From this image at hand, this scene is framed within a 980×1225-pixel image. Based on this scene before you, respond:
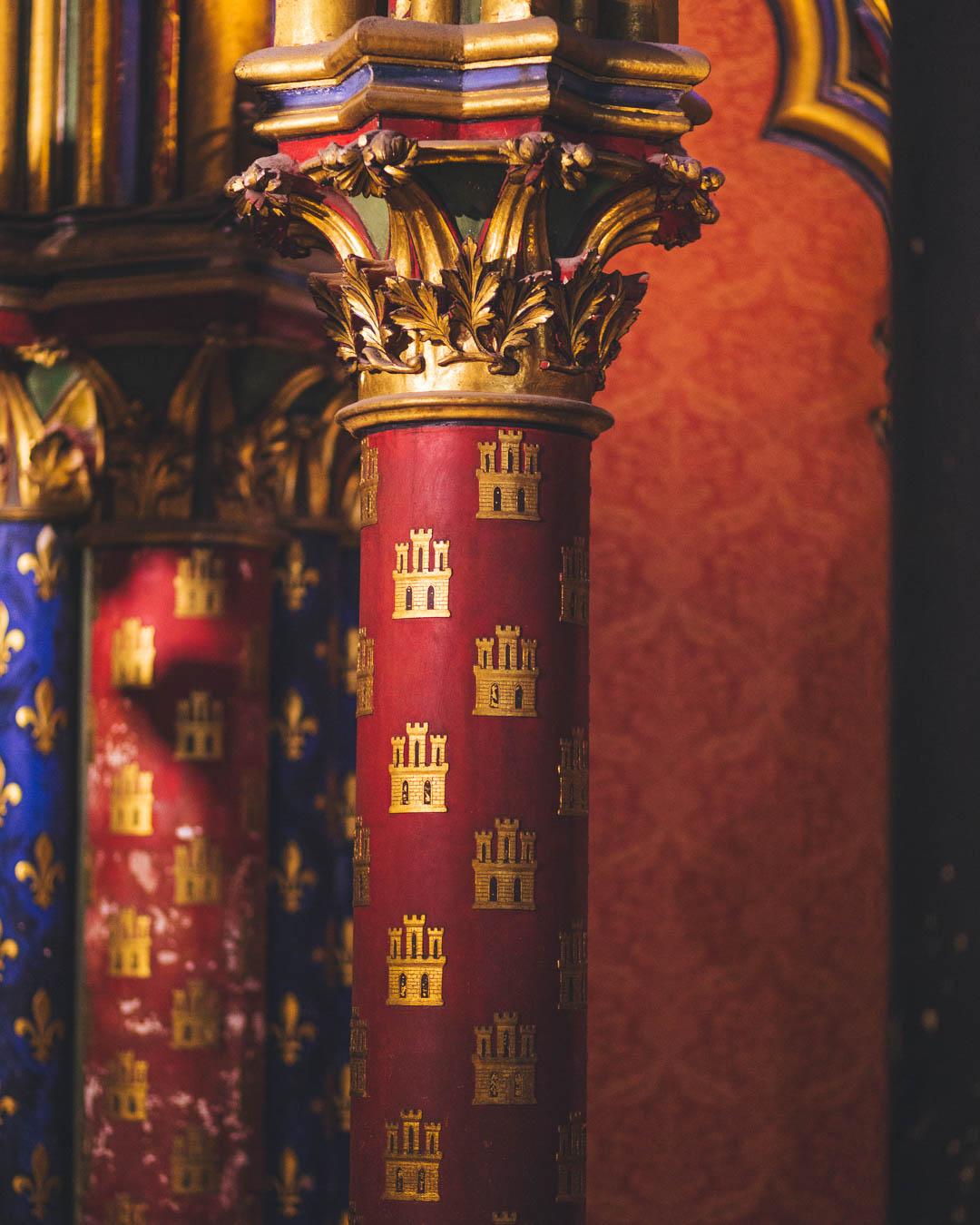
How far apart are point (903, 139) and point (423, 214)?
708 millimetres

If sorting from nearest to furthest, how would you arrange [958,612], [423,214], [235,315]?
[958,612], [423,214], [235,315]

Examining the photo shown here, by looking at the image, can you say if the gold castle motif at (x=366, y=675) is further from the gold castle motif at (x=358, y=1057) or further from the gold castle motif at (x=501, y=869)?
the gold castle motif at (x=358, y=1057)

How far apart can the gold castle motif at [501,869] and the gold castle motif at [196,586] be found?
228cm

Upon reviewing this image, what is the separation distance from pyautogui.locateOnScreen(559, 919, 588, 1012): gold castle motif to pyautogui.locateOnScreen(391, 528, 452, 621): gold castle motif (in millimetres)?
517

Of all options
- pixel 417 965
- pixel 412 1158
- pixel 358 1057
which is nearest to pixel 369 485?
pixel 417 965

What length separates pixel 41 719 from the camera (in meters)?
5.63

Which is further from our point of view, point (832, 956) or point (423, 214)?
point (832, 956)

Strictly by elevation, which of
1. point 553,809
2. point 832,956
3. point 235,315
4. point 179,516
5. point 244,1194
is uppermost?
point 235,315

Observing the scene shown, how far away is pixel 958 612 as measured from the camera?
3.17 meters

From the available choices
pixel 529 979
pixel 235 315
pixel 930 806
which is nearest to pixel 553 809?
Answer: pixel 529 979

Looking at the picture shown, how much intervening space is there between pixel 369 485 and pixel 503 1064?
0.90 m

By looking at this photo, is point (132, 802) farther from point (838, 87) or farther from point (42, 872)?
point (838, 87)

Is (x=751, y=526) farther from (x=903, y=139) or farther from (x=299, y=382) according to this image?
(x=903, y=139)

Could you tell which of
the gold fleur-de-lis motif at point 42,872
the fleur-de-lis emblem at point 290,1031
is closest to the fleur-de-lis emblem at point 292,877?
the fleur-de-lis emblem at point 290,1031
